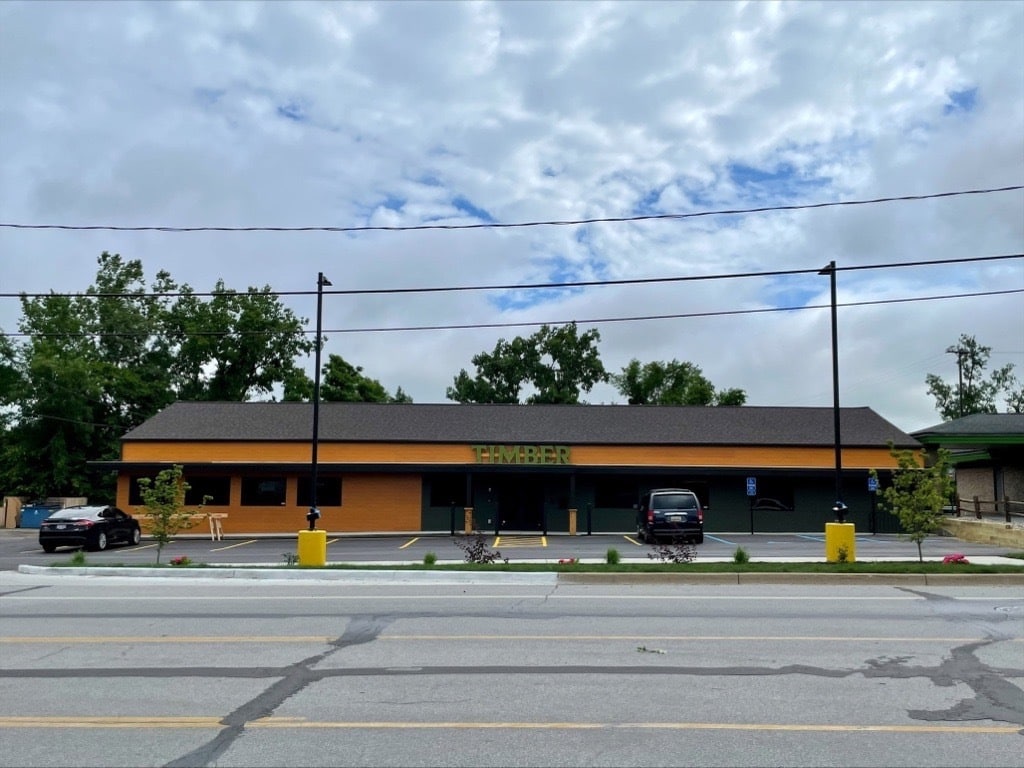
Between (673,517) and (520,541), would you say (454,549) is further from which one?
(673,517)

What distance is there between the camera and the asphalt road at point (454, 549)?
2391cm

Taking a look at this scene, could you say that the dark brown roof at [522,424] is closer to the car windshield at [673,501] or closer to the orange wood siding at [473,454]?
the orange wood siding at [473,454]

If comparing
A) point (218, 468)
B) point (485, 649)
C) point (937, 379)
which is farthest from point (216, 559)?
point (937, 379)

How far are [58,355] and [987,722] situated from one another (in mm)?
56771

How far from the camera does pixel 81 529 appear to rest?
28500 mm

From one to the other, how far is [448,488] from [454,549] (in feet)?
35.6

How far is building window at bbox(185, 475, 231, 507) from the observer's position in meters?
37.8

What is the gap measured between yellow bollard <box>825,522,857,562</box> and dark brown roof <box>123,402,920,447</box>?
18071 mm

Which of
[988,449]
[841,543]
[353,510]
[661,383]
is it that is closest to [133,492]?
[353,510]

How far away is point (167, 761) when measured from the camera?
5.70 metres

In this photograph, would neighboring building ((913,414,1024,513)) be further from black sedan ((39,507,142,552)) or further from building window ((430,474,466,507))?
black sedan ((39,507,142,552))

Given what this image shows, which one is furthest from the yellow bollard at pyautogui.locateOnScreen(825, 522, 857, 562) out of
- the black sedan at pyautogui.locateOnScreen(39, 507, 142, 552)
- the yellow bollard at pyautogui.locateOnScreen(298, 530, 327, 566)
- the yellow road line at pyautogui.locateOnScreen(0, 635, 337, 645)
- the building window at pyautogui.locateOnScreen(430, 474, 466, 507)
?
the black sedan at pyautogui.locateOnScreen(39, 507, 142, 552)

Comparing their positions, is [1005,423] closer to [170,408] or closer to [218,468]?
[218,468]

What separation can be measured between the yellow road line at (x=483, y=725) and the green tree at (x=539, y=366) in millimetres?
70701
